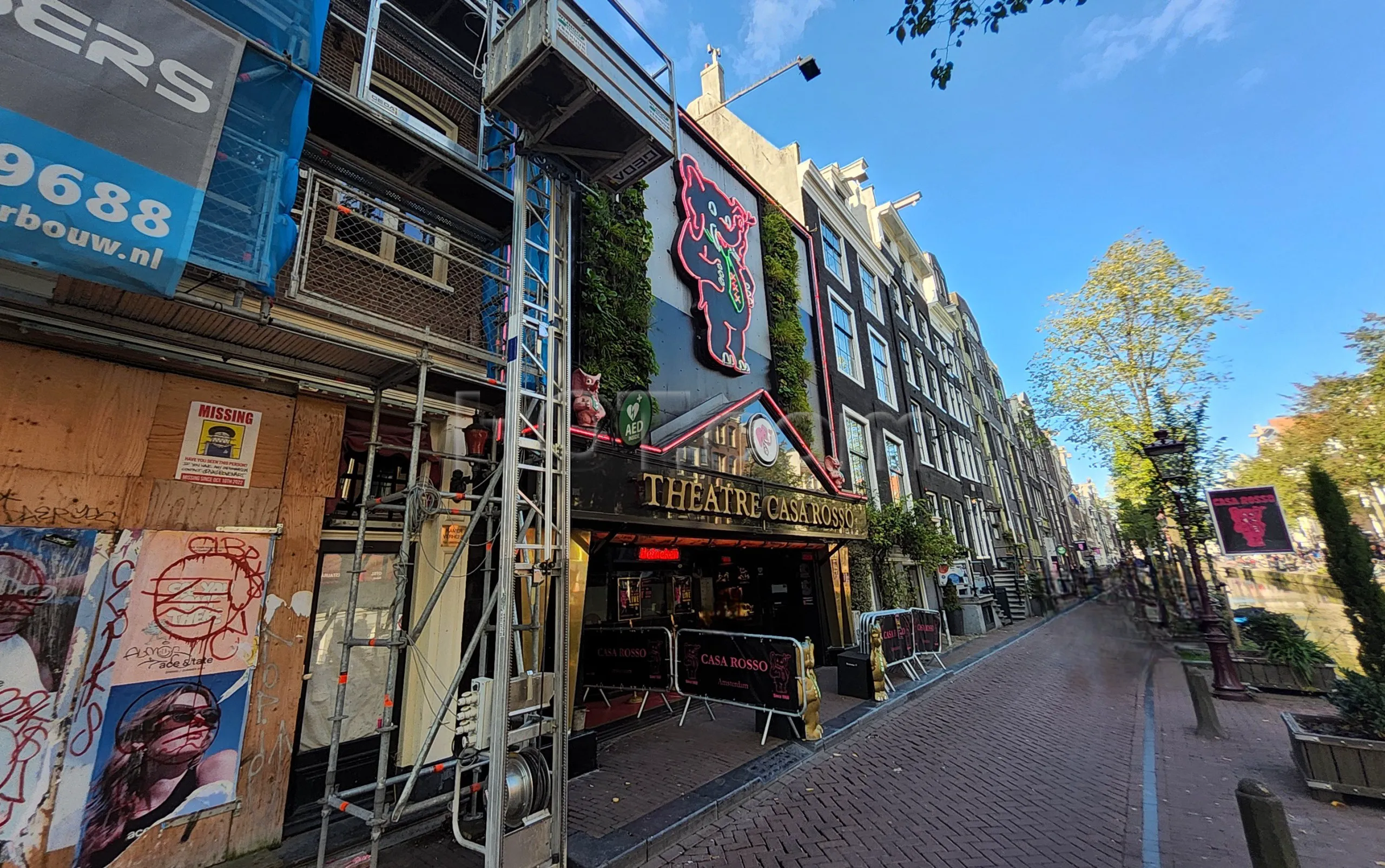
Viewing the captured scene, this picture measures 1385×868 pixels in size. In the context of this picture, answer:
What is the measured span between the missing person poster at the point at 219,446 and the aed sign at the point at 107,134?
174 cm

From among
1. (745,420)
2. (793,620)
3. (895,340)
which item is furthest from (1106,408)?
(745,420)

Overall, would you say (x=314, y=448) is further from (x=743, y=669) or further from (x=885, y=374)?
(x=885, y=374)

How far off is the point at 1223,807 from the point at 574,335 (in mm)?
9367

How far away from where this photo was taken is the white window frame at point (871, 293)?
21641 millimetres

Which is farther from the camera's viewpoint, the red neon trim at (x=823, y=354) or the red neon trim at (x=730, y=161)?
the red neon trim at (x=823, y=354)

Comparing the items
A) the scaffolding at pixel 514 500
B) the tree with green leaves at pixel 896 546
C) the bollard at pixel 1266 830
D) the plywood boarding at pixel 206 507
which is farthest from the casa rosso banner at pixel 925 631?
the plywood boarding at pixel 206 507

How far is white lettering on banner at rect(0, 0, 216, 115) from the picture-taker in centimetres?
350

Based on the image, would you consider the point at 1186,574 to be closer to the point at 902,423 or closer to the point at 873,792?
the point at 902,423

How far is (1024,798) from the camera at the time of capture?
5406 millimetres

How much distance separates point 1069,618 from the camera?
24.3 metres

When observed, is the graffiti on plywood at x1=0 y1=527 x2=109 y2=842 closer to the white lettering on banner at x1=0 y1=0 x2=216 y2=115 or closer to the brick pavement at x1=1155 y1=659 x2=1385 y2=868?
the white lettering on banner at x1=0 y1=0 x2=216 y2=115

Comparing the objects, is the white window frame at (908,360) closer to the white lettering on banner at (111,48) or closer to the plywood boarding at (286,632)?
the plywood boarding at (286,632)

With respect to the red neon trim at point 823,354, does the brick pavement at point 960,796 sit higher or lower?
lower

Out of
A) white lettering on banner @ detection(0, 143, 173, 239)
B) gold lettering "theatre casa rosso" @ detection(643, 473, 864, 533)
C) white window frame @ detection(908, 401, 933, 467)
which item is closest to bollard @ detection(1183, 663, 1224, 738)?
gold lettering "theatre casa rosso" @ detection(643, 473, 864, 533)
